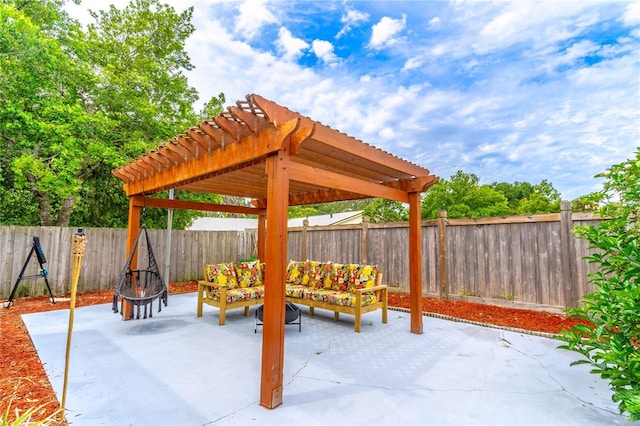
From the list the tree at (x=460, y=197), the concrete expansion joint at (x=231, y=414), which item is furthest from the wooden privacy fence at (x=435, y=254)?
the tree at (x=460, y=197)

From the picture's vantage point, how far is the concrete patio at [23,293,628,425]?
85.0 inches

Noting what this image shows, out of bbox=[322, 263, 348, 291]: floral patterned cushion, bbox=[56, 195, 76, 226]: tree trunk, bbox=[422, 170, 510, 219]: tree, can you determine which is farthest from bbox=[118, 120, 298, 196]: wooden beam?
bbox=[422, 170, 510, 219]: tree

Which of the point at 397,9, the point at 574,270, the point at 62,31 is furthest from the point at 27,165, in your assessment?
the point at 574,270

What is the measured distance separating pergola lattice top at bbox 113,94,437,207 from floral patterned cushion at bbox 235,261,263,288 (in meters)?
1.46

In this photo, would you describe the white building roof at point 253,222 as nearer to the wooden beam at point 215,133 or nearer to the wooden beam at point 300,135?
the wooden beam at point 215,133

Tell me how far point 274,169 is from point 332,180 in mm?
748

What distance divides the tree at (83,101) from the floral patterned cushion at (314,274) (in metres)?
5.52

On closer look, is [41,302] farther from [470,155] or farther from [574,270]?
[470,155]

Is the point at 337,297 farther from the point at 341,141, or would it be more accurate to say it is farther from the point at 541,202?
the point at 541,202

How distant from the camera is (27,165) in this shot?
19.9ft

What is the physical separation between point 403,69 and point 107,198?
9.28m

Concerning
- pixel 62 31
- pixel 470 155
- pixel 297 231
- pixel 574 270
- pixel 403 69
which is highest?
pixel 62 31

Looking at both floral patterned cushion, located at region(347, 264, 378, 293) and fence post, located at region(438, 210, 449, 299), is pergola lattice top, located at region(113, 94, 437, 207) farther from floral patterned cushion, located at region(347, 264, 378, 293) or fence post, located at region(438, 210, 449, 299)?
fence post, located at region(438, 210, 449, 299)

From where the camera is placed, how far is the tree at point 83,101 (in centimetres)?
620
